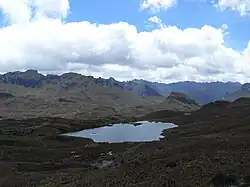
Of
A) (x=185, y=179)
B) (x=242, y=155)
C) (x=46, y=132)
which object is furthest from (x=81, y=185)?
(x=46, y=132)

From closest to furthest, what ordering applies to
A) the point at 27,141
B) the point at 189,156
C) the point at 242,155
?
the point at 242,155
the point at 189,156
the point at 27,141

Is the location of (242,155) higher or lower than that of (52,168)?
higher

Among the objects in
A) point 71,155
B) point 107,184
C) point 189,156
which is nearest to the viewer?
A: point 107,184

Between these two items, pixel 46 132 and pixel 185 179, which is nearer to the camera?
pixel 185 179

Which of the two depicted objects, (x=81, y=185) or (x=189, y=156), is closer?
(x=81, y=185)

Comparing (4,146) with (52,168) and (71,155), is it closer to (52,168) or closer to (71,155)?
(71,155)

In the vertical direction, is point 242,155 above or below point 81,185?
above

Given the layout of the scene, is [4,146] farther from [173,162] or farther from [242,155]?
[242,155]

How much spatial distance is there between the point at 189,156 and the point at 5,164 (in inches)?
1643

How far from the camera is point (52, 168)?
82875 mm

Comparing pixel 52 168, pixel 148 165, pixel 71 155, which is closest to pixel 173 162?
pixel 148 165

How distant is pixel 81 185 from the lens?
5712 cm

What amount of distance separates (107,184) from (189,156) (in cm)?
1724

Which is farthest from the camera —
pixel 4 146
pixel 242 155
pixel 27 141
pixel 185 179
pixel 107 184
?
pixel 27 141
